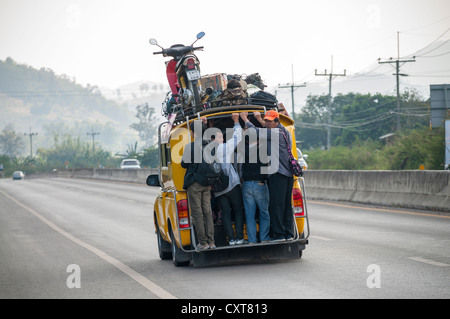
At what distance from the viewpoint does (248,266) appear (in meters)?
11.0

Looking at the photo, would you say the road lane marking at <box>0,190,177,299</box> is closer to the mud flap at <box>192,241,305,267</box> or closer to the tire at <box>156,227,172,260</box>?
the tire at <box>156,227,172,260</box>

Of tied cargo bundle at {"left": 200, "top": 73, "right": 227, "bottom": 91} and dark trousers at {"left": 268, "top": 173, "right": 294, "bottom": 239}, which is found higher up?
tied cargo bundle at {"left": 200, "top": 73, "right": 227, "bottom": 91}

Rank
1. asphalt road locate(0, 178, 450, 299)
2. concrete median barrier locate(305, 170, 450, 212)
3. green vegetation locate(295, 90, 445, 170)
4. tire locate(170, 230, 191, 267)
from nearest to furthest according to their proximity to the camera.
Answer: asphalt road locate(0, 178, 450, 299) < tire locate(170, 230, 191, 267) < concrete median barrier locate(305, 170, 450, 212) < green vegetation locate(295, 90, 445, 170)

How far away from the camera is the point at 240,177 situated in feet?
36.0

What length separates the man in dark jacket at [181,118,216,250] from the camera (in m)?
10.5

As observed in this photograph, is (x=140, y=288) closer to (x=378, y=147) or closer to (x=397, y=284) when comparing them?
(x=397, y=284)

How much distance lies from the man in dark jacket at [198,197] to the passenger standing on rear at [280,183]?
829mm

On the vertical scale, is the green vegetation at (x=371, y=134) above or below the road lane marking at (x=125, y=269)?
above

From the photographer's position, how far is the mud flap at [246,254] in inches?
432

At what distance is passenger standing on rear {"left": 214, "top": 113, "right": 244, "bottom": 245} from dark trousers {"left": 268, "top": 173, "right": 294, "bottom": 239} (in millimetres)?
432

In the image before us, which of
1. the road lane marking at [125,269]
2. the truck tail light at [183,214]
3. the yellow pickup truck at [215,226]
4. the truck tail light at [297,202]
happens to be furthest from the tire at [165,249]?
the truck tail light at [297,202]

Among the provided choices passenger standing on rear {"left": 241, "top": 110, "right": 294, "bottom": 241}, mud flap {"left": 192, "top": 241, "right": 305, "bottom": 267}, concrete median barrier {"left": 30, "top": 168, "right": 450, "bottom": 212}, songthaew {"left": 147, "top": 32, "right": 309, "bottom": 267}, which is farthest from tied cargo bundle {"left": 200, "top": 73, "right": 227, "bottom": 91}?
concrete median barrier {"left": 30, "top": 168, "right": 450, "bottom": 212}

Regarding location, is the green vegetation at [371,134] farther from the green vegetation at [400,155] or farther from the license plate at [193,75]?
the license plate at [193,75]

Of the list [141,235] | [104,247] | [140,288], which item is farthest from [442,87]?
[140,288]
